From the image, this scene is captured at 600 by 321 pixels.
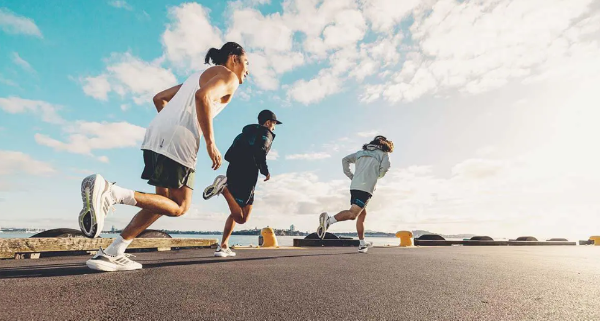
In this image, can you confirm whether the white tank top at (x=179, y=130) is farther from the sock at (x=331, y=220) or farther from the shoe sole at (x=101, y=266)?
the sock at (x=331, y=220)

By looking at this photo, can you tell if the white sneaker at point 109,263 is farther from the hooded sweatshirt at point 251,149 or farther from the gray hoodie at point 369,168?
the gray hoodie at point 369,168

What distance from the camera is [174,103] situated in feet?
11.6

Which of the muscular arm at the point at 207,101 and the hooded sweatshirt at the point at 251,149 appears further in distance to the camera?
the hooded sweatshirt at the point at 251,149

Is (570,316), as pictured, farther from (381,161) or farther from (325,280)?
(381,161)

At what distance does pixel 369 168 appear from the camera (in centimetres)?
769

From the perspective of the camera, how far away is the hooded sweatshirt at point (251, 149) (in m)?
5.33

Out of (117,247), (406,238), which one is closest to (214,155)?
(117,247)

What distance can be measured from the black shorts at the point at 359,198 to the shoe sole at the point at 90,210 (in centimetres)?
556

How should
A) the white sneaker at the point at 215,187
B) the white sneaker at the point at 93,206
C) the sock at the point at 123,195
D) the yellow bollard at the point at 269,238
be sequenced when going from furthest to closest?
the yellow bollard at the point at 269,238 → the white sneaker at the point at 215,187 → the sock at the point at 123,195 → the white sneaker at the point at 93,206

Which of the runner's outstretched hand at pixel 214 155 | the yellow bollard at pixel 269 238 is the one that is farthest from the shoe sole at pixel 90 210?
the yellow bollard at pixel 269 238

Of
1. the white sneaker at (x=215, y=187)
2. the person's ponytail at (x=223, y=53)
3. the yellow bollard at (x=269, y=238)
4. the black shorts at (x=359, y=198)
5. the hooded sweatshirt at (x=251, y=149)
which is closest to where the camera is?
the person's ponytail at (x=223, y=53)

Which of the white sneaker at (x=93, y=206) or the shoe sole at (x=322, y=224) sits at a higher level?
the white sneaker at (x=93, y=206)

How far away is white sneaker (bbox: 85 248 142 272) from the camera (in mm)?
3344

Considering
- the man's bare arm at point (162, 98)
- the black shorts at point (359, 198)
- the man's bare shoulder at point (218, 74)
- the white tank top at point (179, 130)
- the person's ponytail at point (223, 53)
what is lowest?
the black shorts at point (359, 198)
